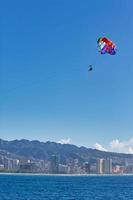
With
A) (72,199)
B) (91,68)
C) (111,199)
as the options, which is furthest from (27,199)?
(91,68)

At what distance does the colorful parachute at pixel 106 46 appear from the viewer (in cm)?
4528

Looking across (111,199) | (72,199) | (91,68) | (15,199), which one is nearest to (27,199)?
(15,199)

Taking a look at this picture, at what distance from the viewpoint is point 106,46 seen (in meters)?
46.3

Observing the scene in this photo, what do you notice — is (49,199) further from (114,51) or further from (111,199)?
(114,51)

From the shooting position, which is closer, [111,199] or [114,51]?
[114,51]

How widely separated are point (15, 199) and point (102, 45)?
37.3 m

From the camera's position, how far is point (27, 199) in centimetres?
7706

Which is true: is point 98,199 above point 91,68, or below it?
below

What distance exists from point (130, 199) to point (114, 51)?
4004cm

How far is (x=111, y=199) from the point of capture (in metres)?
80.2

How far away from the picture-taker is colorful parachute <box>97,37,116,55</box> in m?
45.3

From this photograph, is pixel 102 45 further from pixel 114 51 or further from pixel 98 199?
pixel 98 199

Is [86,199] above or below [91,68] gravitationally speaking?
below

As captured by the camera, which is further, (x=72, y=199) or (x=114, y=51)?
(x=72, y=199)
